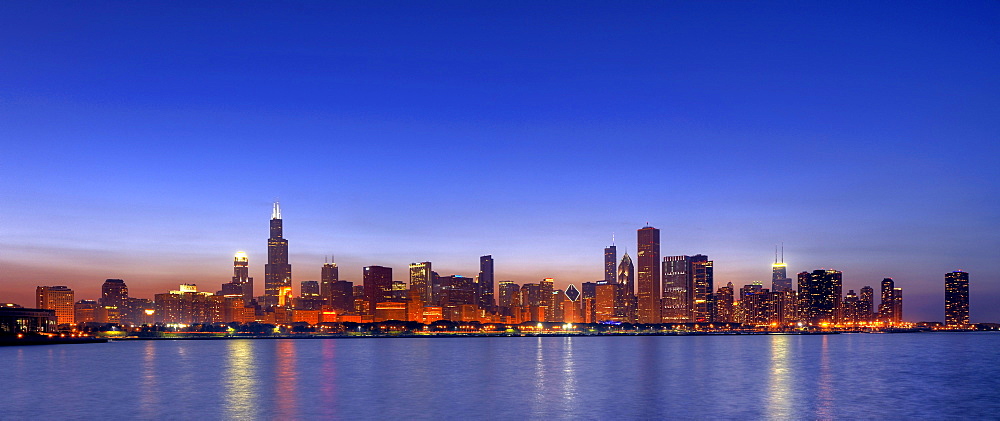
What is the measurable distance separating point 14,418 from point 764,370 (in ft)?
250

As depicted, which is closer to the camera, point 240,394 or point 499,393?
point 240,394

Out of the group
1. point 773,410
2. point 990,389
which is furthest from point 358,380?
point 990,389

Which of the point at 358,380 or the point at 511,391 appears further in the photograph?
the point at 358,380

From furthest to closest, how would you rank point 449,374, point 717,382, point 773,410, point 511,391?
point 449,374, point 717,382, point 511,391, point 773,410

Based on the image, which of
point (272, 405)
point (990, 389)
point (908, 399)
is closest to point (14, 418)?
point (272, 405)

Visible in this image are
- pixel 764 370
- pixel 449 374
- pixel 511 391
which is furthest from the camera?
pixel 764 370

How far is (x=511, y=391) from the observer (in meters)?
67.1

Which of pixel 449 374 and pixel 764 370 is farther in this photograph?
pixel 764 370

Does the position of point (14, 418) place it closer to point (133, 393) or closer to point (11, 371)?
point (133, 393)

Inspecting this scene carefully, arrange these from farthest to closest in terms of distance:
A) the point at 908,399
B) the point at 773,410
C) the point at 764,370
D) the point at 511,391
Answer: the point at 764,370, the point at 511,391, the point at 908,399, the point at 773,410

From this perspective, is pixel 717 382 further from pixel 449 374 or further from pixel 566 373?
pixel 449 374

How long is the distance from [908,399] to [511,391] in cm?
3030

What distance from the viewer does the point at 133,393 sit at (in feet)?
214

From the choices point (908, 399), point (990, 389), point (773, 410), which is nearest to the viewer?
point (773, 410)
